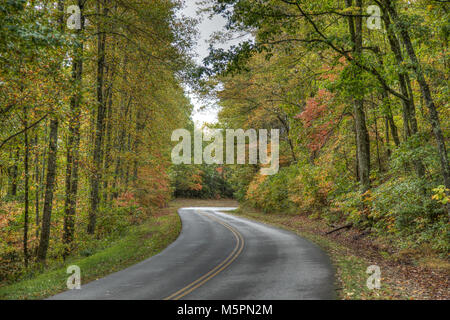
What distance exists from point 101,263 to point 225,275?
5.37 m

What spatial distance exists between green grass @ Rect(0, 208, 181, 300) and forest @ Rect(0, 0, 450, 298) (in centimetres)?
189

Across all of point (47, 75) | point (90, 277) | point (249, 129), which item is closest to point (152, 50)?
point (47, 75)

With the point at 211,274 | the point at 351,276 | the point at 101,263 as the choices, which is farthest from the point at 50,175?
the point at 351,276

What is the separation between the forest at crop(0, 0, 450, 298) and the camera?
9.73 m

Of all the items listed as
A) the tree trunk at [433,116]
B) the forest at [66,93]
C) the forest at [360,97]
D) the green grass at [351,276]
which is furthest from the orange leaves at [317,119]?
the forest at [66,93]

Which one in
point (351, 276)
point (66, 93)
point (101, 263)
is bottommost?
point (101, 263)

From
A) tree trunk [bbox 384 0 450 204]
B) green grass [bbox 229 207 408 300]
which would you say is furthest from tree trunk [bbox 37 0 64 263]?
tree trunk [bbox 384 0 450 204]

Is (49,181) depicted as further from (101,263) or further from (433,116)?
(433,116)

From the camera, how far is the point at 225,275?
31.0 feet

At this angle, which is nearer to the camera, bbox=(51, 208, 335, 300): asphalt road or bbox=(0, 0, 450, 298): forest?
bbox=(51, 208, 335, 300): asphalt road

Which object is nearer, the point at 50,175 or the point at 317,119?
the point at 50,175

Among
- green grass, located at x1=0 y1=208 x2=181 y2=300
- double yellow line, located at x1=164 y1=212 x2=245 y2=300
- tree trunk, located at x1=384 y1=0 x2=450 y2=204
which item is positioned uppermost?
tree trunk, located at x1=384 y1=0 x2=450 y2=204

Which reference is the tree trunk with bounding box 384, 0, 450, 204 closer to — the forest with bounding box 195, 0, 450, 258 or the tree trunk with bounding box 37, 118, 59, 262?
the forest with bounding box 195, 0, 450, 258

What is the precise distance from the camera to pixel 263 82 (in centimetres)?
2292
